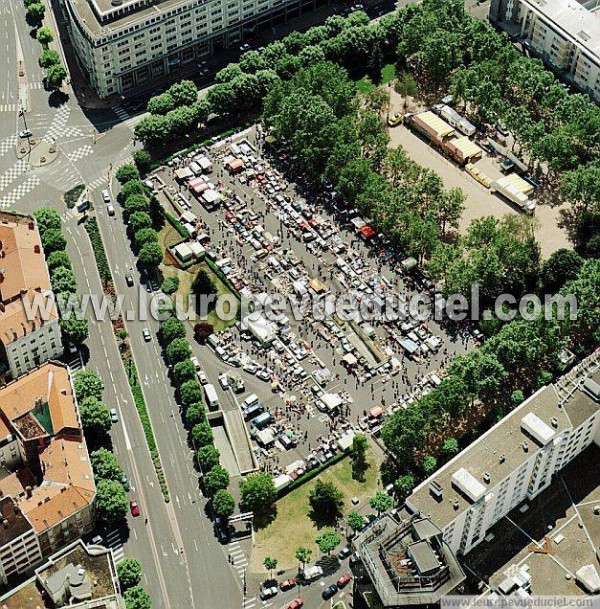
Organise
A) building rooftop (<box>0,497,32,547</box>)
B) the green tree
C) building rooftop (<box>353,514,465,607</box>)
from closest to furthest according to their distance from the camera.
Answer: building rooftop (<box>353,514,465,607</box>) → building rooftop (<box>0,497,32,547</box>) → the green tree

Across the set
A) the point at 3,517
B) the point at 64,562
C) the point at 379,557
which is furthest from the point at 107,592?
the point at 379,557

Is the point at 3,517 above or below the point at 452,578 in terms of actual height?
above

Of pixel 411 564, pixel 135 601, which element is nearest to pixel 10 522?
pixel 135 601

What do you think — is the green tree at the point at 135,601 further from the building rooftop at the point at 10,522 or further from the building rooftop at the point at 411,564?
the building rooftop at the point at 411,564

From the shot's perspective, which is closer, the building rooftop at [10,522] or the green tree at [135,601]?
the building rooftop at [10,522]

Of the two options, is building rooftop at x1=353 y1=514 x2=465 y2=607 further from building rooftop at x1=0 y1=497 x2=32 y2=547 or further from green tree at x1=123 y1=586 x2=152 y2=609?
building rooftop at x1=0 y1=497 x2=32 y2=547

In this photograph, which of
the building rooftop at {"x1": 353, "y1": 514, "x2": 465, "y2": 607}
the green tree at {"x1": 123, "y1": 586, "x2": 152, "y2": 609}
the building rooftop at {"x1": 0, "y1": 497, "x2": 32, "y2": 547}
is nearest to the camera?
the building rooftop at {"x1": 353, "y1": 514, "x2": 465, "y2": 607}

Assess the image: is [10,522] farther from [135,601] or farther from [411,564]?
[411,564]

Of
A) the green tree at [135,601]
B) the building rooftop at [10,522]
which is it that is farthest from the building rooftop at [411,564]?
the building rooftop at [10,522]

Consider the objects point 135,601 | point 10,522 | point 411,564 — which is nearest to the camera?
point 411,564

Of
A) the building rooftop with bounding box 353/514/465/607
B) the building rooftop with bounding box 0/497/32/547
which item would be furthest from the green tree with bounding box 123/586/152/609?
the building rooftop with bounding box 353/514/465/607

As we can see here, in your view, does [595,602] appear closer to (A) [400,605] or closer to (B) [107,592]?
(A) [400,605]
